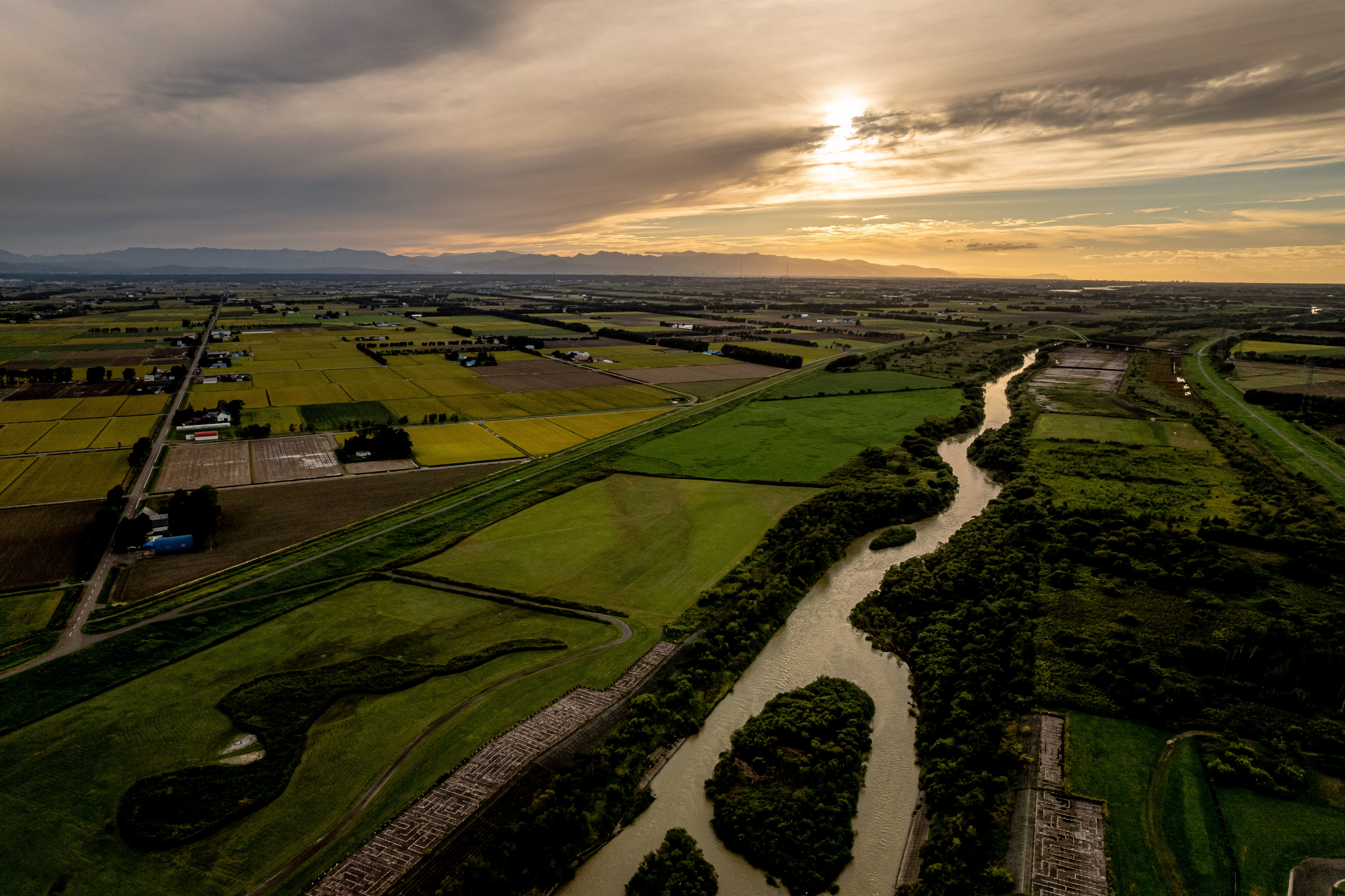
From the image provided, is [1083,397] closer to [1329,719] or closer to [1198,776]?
[1329,719]

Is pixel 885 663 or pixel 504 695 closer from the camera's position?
pixel 504 695

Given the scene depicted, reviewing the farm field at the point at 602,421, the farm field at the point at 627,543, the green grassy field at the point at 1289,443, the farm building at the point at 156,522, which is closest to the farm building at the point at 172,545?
the farm building at the point at 156,522

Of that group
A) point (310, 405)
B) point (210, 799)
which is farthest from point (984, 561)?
point (310, 405)

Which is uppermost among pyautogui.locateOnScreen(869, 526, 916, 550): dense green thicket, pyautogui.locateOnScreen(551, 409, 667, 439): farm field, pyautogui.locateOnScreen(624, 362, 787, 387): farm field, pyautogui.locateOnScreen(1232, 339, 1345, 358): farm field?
pyautogui.locateOnScreen(1232, 339, 1345, 358): farm field

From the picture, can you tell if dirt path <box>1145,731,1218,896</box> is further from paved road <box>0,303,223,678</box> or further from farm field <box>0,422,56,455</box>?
farm field <box>0,422,56,455</box>

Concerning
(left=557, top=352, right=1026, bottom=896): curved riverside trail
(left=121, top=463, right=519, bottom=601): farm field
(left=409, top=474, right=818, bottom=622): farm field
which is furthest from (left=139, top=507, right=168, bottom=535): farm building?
(left=557, top=352, right=1026, bottom=896): curved riverside trail

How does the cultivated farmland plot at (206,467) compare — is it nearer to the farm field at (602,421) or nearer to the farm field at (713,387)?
the farm field at (602,421)
